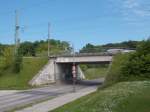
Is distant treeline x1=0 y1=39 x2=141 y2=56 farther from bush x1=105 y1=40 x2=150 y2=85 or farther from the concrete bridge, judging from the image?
bush x1=105 y1=40 x2=150 y2=85

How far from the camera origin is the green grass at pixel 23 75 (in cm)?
6210

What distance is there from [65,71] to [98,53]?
13324 mm

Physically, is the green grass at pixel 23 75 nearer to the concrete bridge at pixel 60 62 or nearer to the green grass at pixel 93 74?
the concrete bridge at pixel 60 62

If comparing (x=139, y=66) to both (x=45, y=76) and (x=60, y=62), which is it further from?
(x=60, y=62)

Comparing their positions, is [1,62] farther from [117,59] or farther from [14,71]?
[117,59]

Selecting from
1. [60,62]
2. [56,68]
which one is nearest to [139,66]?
[60,62]

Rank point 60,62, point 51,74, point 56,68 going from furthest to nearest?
point 56,68
point 60,62
point 51,74

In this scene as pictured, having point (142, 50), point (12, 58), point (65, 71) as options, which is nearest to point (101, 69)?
point (65, 71)

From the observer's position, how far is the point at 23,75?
65938mm

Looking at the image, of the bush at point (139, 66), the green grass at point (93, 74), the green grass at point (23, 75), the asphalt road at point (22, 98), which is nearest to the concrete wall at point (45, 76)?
the green grass at point (23, 75)

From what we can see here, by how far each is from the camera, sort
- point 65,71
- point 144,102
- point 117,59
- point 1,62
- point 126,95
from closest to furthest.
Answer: point 144,102
point 126,95
point 117,59
point 1,62
point 65,71

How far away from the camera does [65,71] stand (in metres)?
76.4

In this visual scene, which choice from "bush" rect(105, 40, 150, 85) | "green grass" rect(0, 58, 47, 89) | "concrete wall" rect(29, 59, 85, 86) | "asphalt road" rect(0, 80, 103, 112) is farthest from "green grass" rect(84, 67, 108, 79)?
"bush" rect(105, 40, 150, 85)

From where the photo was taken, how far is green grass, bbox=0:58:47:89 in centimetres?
6210
